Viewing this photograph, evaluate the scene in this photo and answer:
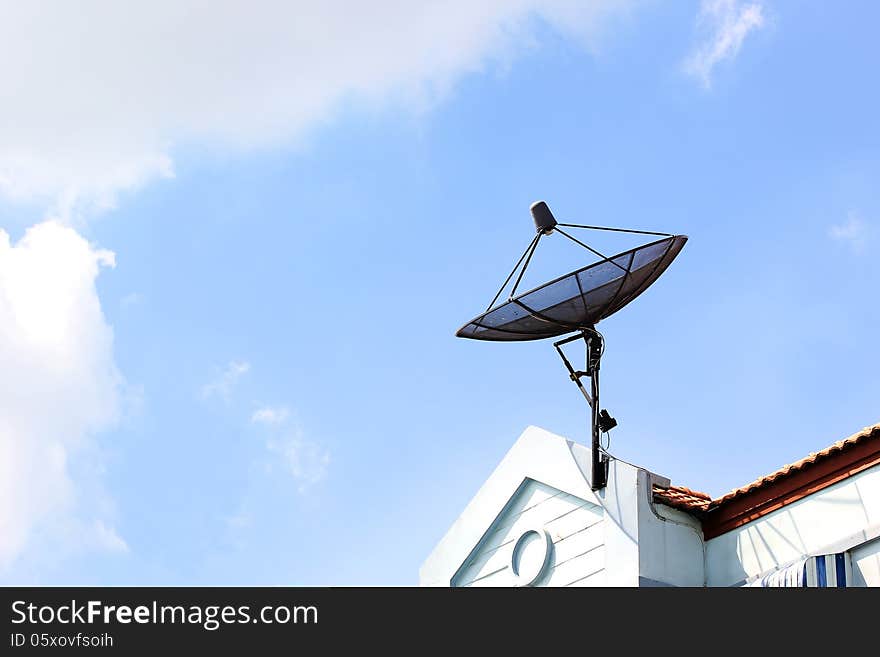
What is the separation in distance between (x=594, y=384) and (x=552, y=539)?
223cm

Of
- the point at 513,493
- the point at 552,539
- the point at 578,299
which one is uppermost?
the point at 578,299

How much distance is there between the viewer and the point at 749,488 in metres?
17.0

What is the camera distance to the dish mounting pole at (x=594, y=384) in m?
17.8

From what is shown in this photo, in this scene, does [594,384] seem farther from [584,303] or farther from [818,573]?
[818,573]

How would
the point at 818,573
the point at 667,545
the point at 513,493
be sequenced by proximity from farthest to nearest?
1. the point at 513,493
2. the point at 667,545
3. the point at 818,573

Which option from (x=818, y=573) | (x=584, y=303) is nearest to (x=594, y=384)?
(x=584, y=303)

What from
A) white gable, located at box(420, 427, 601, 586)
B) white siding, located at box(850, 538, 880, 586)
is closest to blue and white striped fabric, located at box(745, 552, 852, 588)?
white siding, located at box(850, 538, 880, 586)

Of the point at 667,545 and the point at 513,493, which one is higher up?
the point at 513,493

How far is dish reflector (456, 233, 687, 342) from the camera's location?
17.7 meters
